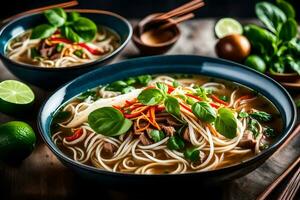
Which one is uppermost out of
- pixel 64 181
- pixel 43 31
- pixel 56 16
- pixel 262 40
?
pixel 262 40

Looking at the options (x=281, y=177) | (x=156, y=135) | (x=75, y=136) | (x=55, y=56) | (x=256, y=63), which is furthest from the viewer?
(x=55, y=56)

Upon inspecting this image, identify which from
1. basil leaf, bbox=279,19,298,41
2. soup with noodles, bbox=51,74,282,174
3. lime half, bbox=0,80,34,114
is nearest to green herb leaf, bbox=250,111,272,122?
soup with noodles, bbox=51,74,282,174

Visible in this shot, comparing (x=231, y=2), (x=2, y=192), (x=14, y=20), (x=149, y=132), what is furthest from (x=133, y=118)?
(x=231, y=2)

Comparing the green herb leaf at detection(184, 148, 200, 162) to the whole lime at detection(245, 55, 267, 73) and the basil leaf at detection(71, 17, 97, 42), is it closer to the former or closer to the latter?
the whole lime at detection(245, 55, 267, 73)

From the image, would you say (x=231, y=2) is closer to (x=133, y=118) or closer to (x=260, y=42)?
(x=260, y=42)

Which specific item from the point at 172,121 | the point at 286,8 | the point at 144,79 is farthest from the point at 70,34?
the point at 286,8

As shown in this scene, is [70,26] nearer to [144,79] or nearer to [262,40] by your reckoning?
[144,79]
